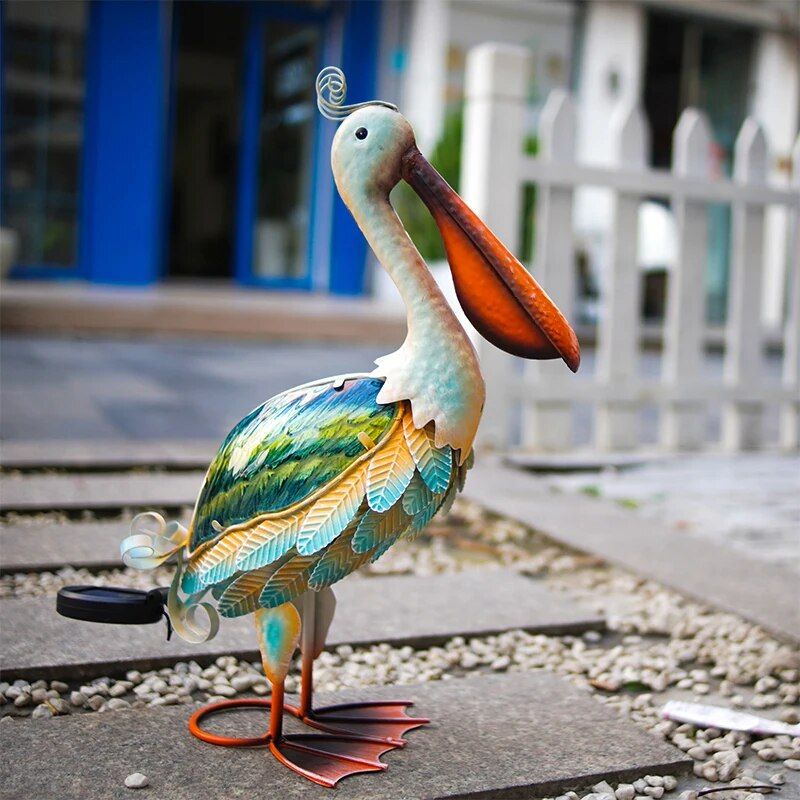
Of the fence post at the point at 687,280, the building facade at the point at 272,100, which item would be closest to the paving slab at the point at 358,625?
the fence post at the point at 687,280

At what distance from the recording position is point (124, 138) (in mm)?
10898

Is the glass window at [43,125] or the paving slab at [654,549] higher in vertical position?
the glass window at [43,125]

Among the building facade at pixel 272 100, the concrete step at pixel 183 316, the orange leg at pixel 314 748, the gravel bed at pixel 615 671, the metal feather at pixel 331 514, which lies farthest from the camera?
the building facade at pixel 272 100

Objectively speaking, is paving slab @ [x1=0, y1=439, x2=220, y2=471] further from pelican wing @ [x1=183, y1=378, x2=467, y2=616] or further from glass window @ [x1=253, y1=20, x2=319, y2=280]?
glass window @ [x1=253, y1=20, x2=319, y2=280]

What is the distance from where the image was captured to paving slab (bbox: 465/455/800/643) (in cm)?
312

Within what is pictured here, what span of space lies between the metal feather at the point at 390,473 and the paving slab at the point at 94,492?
6.37 feet

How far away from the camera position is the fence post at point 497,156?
5176 millimetres

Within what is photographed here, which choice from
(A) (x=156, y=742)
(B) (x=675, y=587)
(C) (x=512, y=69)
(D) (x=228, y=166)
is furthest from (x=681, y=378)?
(D) (x=228, y=166)

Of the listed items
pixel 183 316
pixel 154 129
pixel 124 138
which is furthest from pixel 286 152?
pixel 183 316

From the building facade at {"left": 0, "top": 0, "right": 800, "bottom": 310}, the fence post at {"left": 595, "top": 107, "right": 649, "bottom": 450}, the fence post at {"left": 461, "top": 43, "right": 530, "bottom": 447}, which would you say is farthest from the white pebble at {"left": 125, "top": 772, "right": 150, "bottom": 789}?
the building facade at {"left": 0, "top": 0, "right": 800, "bottom": 310}

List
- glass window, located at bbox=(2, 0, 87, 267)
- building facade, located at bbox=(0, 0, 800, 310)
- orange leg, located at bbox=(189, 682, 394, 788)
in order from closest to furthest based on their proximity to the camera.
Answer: orange leg, located at bbox=(189, 682, 394, 788), glass window, located at bbox=(2, 0, 87, 267), building facade, located at bbox=(0, 0, 800, 310)

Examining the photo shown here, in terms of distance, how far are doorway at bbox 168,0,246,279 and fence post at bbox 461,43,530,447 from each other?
9216mm

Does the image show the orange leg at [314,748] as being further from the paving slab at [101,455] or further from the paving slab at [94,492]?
the paving slab at [101,455]

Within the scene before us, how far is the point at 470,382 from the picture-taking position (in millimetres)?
1882
